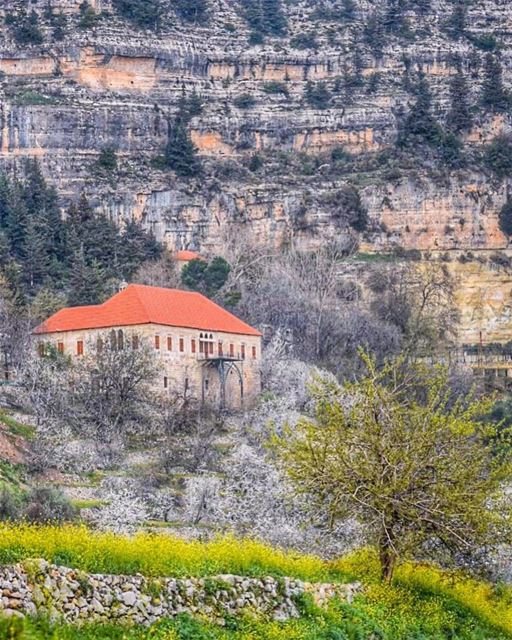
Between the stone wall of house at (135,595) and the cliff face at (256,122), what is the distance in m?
83.8

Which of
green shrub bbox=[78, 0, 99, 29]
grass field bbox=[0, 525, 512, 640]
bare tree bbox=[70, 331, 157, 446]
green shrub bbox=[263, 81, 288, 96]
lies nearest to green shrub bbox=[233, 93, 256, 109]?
green shrub bbox=[263, 81, 288, 96]

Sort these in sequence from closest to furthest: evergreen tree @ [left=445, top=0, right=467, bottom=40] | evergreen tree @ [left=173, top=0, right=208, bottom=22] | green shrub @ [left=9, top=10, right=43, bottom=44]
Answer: green shrub @ [left=9, top=10, right=43, bottom=44] → evergreen tree @ [left=173, top=0, right=208, bottom=22] → evergreen tree @ [left=445, top=0, right=467, bottom=40]

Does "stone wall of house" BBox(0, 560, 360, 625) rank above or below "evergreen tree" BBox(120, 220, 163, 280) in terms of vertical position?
below

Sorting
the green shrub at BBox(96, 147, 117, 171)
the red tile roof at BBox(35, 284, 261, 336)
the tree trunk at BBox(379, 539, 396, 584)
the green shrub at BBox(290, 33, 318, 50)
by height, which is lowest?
the tree trunk at BBox(379, 539, 396, 584)

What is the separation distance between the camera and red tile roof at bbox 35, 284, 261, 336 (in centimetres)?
8712

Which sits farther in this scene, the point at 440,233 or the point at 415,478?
the point at 440,233

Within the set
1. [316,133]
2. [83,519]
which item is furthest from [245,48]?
[83,519]

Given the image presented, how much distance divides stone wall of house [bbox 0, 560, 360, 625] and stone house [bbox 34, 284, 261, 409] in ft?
157

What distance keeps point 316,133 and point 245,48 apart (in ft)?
33.2

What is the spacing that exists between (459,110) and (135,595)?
101 meters

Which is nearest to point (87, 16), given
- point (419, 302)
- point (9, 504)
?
point (419, 302)

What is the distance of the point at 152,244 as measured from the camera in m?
116

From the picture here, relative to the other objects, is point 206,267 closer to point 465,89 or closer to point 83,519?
point 465,89

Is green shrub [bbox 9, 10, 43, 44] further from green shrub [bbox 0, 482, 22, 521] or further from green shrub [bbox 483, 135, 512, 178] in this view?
green shrub [bbox 0, 482, 22, 521]
